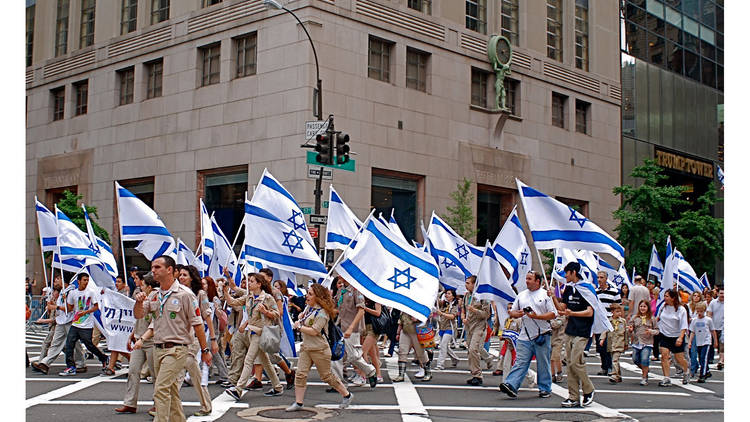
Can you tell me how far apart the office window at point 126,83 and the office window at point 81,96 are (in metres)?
2.37

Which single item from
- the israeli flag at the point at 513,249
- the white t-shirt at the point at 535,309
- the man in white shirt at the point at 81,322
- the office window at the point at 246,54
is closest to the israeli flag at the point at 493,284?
the israeli flag at the point at 513,249

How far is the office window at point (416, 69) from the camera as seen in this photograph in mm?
32531

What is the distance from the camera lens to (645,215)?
38.9 meters

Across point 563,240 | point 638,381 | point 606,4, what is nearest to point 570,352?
point 563,240

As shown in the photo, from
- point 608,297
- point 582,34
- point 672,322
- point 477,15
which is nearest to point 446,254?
point 608,297

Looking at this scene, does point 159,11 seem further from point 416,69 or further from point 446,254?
point 446,254

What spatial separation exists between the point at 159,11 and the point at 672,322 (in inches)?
1051

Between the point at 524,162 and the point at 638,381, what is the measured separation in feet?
75.7

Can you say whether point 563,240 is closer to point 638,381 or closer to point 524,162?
point 638,381

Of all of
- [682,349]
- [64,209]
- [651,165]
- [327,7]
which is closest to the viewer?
[682,349]

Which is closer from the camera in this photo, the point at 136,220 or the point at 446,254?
the point at 136,220

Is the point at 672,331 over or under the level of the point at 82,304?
under

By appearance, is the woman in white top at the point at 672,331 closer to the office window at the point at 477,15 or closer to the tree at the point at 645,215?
the office window at the point at 477,15

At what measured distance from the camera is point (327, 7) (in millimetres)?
29547
